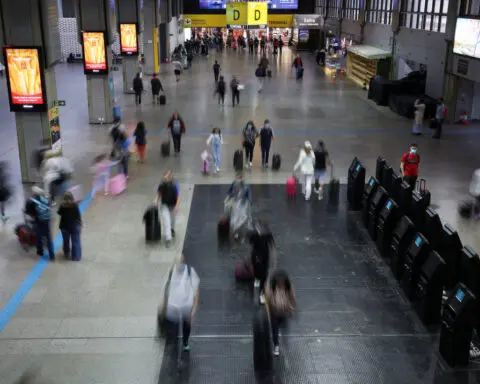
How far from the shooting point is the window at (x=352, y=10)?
133ft

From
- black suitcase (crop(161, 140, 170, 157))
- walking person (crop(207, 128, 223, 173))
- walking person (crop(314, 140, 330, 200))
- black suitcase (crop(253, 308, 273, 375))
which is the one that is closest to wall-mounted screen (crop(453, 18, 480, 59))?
walking person (crop(314, 140, 330, 200))

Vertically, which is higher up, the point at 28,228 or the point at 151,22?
the point at 151,22

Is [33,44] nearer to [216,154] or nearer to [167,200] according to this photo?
[216,154]

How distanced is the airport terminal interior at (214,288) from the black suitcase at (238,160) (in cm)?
34

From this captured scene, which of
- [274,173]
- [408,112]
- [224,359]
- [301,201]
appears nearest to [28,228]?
[224,359]

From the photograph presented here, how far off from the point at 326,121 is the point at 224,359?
651 inches

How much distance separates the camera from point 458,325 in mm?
7043

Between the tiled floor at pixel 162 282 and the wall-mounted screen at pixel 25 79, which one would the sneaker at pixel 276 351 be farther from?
the wall-mounted screen at pixel 25 79

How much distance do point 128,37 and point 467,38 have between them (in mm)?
15528

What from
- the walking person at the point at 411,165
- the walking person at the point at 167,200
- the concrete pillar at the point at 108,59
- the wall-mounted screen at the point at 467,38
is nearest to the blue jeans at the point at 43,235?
the walking person at the point at 167,200

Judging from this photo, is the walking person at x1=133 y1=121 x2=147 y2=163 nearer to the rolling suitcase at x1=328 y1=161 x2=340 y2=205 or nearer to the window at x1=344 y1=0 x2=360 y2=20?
the rolling suitcase at x1=328 y1=161 x2=340 y2=205

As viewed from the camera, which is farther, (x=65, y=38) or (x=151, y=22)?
(x=65, y=38)

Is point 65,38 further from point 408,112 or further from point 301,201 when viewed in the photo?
point 301,201

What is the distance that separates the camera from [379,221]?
34.9 feet
